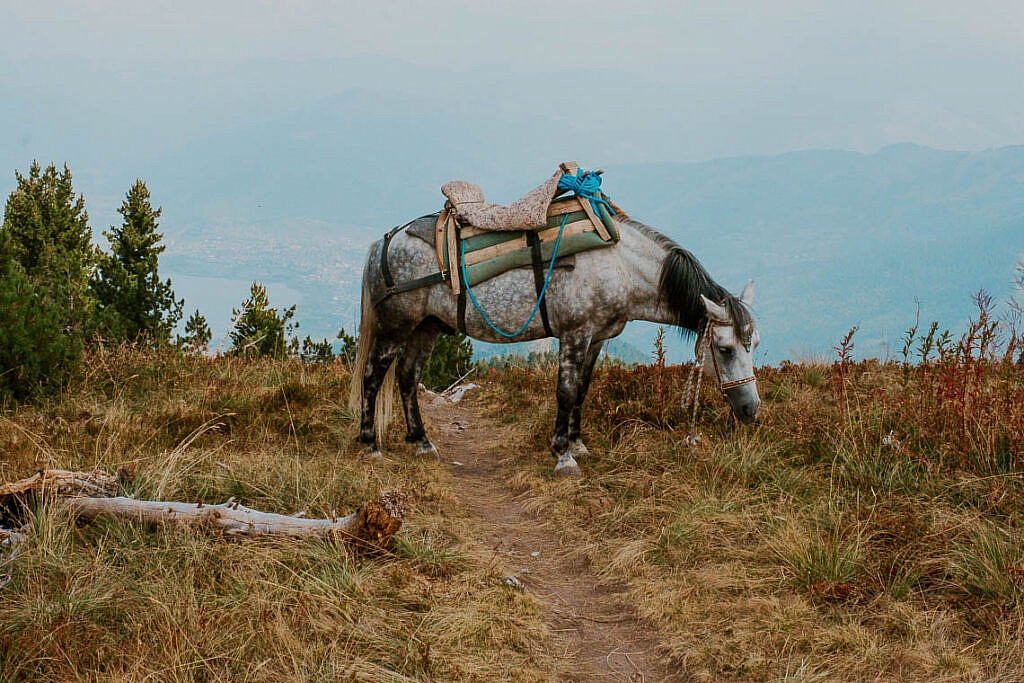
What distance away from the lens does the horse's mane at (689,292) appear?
20.4 feet

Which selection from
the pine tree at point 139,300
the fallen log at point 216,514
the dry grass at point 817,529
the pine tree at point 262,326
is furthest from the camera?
the pine tree at point 139,300

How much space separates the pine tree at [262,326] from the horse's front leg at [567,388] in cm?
706

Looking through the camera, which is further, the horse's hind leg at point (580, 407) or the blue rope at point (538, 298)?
the horse's hind leg at point (580, 407)

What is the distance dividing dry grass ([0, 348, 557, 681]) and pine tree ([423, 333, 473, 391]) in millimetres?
5921

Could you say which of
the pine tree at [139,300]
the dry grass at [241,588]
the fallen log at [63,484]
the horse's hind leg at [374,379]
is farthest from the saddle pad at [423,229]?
the pine tree at [139,300]

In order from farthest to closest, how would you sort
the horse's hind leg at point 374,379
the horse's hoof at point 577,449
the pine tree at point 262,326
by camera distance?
the pine tree at point 262,326, the horse's hind leg at point 374,379, the horse's hoof at point 577,449

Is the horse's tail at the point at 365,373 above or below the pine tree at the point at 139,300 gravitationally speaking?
below

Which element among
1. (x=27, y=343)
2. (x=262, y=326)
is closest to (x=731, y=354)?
(x=27, y=343)

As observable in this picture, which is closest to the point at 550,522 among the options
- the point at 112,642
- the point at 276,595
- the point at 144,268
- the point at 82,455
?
the point at 276,595

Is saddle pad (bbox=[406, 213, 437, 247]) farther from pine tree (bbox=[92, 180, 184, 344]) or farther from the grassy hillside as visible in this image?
pine tree (bbox=[92, 180, 184, 344])

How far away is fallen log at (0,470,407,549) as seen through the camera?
414cm

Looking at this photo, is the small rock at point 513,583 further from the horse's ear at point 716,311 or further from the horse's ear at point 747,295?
the horse's ear at point 747,295

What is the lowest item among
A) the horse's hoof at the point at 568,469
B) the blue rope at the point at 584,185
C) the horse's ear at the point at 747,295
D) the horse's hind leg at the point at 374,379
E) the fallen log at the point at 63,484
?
the horse's hoof at the point at 568,469

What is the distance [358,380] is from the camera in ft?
23.7
